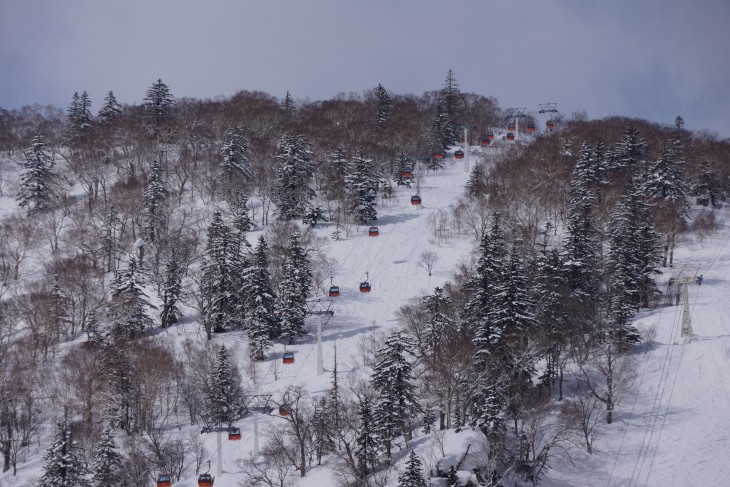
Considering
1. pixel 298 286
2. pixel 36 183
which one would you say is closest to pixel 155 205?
pixel 36 183

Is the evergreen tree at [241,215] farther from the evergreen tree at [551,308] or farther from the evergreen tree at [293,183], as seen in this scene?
the evergreen tree at [551,308]

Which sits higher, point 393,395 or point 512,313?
point 512,313

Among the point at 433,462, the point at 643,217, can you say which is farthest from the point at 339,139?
the point at 433,462

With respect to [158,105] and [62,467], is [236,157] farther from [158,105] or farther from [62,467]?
[62,467]

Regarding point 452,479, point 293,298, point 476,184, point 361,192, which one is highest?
point 476,184

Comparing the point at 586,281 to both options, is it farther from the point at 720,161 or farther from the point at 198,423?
the point at 720,161

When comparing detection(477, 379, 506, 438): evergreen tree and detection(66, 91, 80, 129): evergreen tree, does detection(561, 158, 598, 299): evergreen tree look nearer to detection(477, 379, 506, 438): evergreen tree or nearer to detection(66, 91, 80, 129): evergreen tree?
detection(477, 379, 506, 438): evergreen tree

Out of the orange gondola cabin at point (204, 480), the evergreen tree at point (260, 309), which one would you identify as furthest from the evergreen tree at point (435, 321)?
the orange gondola cabin at point (204, 480)
